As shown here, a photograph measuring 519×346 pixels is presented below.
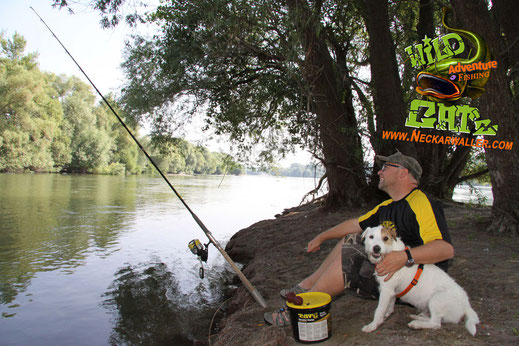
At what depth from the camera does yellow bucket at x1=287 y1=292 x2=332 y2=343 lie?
2557 mm

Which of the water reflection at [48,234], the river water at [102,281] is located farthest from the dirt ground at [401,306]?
the water reflection at [48,234]

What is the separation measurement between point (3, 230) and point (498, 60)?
447 inches

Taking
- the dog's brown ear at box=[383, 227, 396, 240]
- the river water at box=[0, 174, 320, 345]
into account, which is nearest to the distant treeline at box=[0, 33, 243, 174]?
the river water at box=[0, 174, 320, 345]

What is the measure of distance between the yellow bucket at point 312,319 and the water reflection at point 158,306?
6.64 feet

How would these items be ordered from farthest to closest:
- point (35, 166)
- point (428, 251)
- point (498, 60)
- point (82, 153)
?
point (82, 153) → point (35, 166) → point (498, 60) → point (428, 251)

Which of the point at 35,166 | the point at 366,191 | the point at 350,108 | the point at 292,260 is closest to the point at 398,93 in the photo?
the point at 350,108

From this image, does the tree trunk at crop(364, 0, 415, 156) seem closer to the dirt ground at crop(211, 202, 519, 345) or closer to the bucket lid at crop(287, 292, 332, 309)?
the dirt ground at crop(211, 202, 519, 345)

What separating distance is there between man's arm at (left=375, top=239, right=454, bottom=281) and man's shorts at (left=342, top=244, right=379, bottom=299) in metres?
0.23

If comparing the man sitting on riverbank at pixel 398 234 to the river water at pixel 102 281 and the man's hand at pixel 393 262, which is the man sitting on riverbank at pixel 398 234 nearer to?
the man's hand at pixel 393 262

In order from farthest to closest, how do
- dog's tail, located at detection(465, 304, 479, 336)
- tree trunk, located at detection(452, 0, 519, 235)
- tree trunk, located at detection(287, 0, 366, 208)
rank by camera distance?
tree trunk, located at detection(287, 0, 366, 208) → tree trunk, located at detection(452, 0, 519, 235) → dog's tail, located at detection(465, 304, 479, 336)

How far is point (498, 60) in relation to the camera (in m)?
4.95

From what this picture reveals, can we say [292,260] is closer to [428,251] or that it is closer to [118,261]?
[428,251]

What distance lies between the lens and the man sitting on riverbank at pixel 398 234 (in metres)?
2.42

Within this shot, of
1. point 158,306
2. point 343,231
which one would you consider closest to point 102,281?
point 158,306
